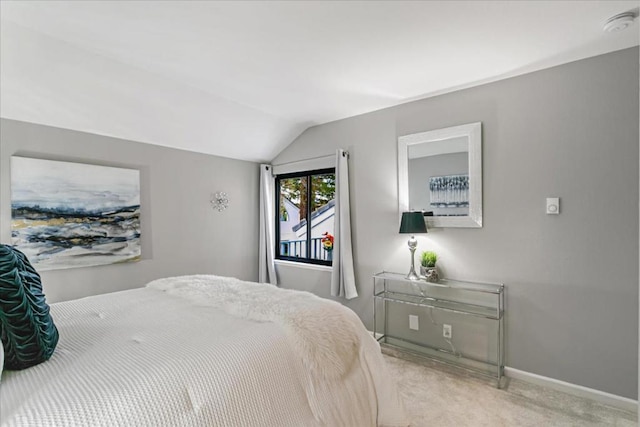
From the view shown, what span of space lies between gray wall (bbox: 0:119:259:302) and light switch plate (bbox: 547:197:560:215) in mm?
3383

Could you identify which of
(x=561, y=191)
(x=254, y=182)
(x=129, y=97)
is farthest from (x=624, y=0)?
(x=254, y=182)

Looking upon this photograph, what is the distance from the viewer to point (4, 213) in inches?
96.3

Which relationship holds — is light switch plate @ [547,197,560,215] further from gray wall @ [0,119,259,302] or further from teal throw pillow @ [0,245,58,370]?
gray wall @ [0,119,259,302]

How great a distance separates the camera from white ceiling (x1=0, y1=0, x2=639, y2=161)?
1.80m

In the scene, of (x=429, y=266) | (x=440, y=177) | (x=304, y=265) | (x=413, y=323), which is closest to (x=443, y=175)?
(x=440, y=177)

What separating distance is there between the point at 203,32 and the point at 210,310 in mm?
1755

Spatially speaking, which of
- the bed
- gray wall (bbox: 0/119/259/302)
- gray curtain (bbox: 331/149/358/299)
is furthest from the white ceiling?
Result: the bed

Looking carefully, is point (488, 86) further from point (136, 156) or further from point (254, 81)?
point (136, 156)

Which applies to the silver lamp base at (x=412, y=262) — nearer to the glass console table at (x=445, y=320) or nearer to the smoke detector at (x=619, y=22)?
the glass console table at (x=445, y=320)

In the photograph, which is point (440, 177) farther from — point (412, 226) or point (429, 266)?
point (429, 266)

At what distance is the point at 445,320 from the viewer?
2906 mm

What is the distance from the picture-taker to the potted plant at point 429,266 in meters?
2.82

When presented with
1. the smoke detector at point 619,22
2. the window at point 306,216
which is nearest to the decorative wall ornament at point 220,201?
the window at point 306,216

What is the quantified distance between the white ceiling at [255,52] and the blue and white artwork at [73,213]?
0.43 metres
